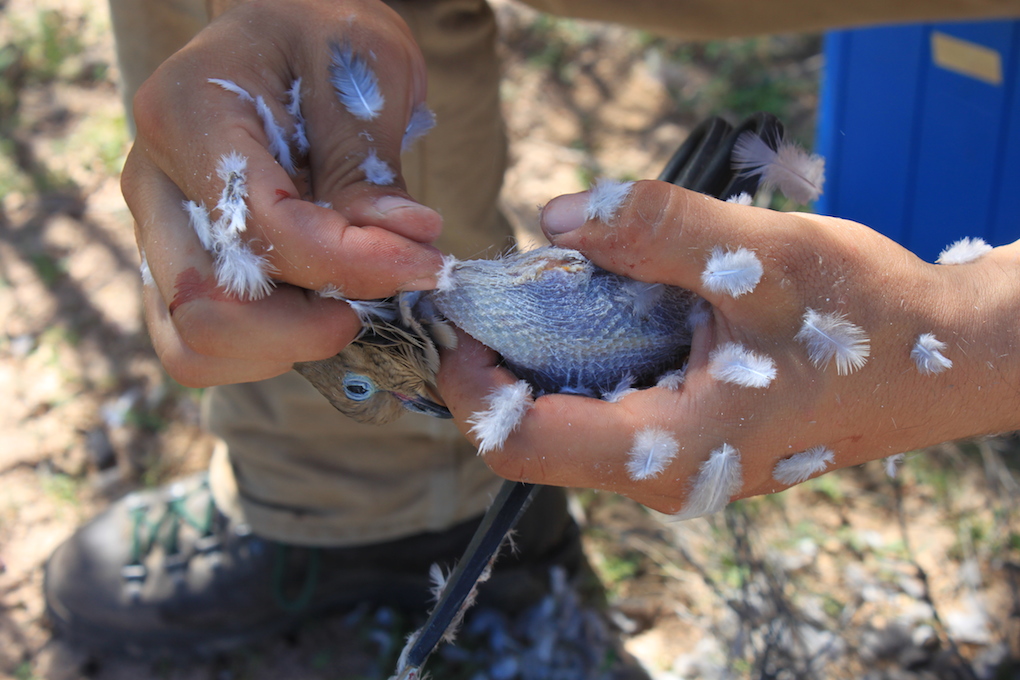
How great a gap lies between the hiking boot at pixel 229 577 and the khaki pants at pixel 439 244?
11 centimetres

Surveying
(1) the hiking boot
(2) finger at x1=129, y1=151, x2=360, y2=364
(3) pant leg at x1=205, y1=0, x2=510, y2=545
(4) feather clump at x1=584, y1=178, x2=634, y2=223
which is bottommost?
(1) the hiking boot

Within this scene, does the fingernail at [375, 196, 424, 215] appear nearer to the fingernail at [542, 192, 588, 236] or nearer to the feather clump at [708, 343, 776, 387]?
the fingernail at [542, 192, 588, 236]

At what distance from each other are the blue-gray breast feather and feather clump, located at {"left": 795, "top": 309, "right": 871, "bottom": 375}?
0.59 ft

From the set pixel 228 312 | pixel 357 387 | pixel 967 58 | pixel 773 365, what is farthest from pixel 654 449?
pixel 967 58

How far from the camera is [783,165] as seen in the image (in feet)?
3.94

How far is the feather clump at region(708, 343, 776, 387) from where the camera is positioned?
98 centimetres

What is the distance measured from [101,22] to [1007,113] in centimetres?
411

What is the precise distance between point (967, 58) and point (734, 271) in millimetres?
1915

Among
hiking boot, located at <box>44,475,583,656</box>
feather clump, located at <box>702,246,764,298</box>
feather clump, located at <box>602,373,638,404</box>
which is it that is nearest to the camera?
feather clump, located at <box>702,246,764,298</box>

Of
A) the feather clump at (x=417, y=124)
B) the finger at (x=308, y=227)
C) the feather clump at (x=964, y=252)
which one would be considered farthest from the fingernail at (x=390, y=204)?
the feather clump at (x=964, y=252)

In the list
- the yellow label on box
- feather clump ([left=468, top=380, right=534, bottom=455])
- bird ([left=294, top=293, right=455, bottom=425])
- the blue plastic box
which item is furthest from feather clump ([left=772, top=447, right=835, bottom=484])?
the yellow label on box

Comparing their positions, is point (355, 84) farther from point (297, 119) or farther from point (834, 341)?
point (834, 341)

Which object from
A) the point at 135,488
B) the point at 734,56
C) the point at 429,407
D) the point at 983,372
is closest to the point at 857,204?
the point at 734,56

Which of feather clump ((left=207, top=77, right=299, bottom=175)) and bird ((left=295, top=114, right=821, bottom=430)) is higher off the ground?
feather clump ((left=207, top=77, right=299, bottom=175))
